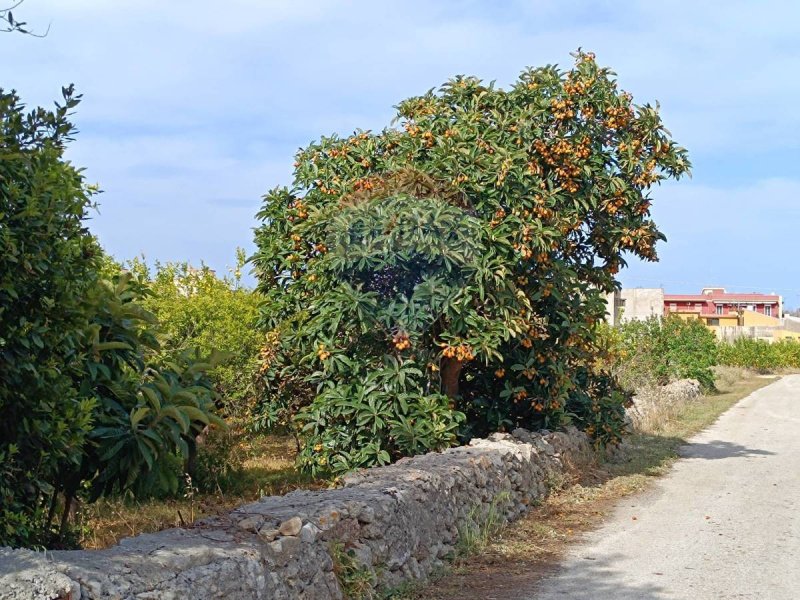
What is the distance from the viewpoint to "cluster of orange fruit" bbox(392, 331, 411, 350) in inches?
430

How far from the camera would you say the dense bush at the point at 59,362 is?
5.36 meters

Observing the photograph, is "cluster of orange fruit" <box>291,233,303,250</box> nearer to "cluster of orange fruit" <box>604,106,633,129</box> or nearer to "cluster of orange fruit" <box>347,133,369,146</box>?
"cluster of orange fruit" <box>347,133,369,146</box>

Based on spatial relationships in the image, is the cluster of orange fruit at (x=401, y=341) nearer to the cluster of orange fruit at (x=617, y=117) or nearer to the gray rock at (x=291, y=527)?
the cluster of orange fruit at (x=617, y=117)

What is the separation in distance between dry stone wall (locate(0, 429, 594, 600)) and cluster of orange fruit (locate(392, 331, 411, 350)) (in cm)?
130

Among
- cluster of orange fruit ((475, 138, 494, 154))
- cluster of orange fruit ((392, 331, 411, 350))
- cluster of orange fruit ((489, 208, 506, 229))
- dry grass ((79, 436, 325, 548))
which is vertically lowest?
dry grass ((79, 436, 325, 548))

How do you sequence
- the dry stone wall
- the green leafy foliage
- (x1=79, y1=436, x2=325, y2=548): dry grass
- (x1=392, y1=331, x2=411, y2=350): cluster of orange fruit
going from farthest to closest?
(x1=392, y1=331, x2=411, y2=350): cluster of orange fruit → (x1=79, y1=436, x2=325, y2=548): dry grass → the green leafy foliage → the dry stone wall

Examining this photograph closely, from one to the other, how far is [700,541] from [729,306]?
9662 cm

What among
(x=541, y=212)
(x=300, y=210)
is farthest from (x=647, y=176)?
(x=300, y=210)

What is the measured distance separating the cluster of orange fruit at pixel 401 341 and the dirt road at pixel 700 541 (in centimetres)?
293

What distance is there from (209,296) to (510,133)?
5762 millimetres

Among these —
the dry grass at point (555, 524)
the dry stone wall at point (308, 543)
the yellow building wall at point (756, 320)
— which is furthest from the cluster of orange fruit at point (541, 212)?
the yellow building wall at point (756, 320)

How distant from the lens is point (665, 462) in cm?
1564

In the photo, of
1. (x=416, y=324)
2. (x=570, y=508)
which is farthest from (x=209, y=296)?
(x=570, y=508)

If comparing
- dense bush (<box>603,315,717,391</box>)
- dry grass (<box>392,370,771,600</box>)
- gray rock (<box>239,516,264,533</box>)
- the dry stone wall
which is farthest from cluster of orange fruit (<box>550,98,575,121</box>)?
dense bush (<box>603,315,717,391</box>)
